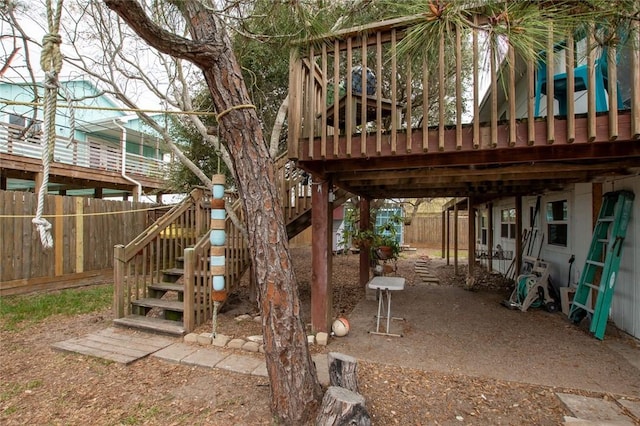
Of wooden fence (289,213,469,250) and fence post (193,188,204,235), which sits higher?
fence post (193,188,204,235)

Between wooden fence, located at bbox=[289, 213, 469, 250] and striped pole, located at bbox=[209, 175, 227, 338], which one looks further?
wooden fence, located at bbox=[289, 213, 469, 250]

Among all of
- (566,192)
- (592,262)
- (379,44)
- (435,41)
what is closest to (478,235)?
(566,192)

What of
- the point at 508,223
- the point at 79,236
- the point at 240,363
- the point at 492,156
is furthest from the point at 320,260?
the point at 508,223

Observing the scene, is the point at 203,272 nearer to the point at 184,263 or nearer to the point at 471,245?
the point at 184,263

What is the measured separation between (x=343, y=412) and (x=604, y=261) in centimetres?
391

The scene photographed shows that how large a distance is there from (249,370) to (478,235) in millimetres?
10781

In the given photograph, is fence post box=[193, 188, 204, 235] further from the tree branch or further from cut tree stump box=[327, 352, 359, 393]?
cut tree stump box=[327, 352, 359, 393]

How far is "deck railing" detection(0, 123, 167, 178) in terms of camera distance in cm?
861

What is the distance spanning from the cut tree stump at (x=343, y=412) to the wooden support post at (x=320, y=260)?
172 cm

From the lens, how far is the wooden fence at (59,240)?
5.48m

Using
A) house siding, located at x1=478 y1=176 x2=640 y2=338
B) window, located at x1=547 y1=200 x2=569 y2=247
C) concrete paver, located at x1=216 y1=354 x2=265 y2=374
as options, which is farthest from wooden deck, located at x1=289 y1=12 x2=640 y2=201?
concrete paver, located at x1=216 y1=354 x2=265 y2=374

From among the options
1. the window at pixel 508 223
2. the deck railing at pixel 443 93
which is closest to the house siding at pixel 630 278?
the deck railing at pixel 443 93

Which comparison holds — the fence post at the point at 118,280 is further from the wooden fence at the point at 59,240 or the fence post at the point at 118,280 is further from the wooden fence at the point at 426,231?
the wooden fence at the point at 426,231

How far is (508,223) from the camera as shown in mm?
8250
